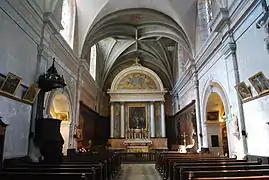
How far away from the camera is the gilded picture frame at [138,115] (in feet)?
63.2

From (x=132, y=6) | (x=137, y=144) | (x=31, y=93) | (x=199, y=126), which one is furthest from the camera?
(x=137, y=144)

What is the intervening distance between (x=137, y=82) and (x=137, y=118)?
3192mm

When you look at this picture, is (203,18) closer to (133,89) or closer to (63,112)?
(63,112)

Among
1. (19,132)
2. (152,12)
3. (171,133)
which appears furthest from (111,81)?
(19,132)

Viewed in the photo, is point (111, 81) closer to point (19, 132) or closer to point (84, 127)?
point (84, 127)

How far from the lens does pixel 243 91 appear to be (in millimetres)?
6645

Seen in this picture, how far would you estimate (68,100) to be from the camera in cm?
1056

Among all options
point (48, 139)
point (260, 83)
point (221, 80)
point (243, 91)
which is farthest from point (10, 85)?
point (221, 80)

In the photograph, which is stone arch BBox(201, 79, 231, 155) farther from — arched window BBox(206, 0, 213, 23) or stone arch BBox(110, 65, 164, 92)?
stone arch BBox(110, 65, 164, 92)

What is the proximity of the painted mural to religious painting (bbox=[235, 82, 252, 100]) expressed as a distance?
13.2 meters

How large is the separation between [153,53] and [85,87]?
25.0 ft

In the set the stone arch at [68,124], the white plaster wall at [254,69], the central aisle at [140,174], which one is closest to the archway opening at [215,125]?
the central aisle at [140,174]

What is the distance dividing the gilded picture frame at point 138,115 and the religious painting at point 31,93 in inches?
514

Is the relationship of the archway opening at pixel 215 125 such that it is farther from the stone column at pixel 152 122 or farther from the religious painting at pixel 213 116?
the stone column at pixel 152 122
